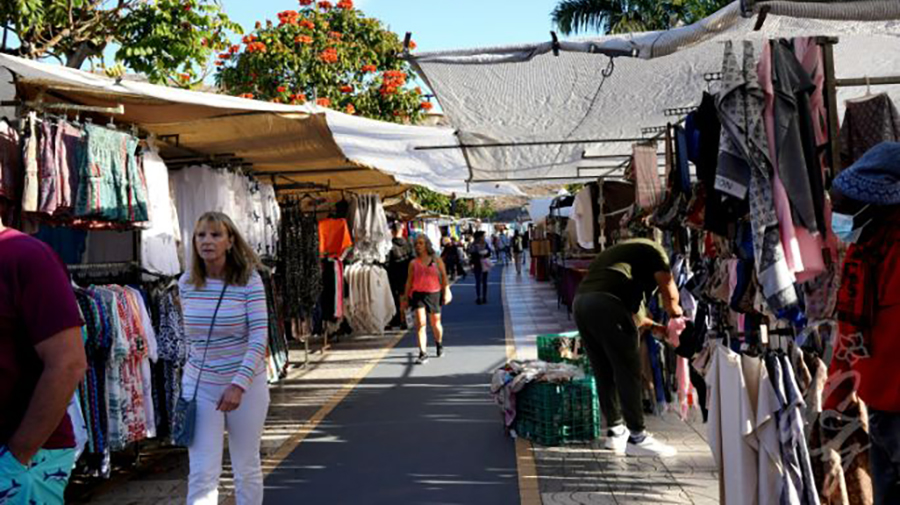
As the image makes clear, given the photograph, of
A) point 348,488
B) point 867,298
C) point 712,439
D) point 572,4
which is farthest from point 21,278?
point 572,4

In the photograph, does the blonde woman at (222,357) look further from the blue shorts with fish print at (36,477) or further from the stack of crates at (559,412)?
the stack of crates at (559,412)

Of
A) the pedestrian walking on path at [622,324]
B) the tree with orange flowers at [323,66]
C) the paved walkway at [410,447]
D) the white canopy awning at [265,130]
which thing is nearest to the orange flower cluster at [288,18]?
the tree with orange flowers at [323,66]

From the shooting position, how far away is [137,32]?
33.9 feet

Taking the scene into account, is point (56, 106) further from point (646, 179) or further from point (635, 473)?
point (646, 179)

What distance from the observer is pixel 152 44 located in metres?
10.2

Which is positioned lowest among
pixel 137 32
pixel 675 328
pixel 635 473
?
pixel 635 473

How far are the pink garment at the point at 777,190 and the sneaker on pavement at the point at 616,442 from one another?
10.1ft

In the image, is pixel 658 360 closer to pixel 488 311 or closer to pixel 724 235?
pixel 724 235

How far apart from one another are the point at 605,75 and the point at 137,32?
748cm

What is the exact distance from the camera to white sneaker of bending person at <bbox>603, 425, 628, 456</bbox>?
240 inches

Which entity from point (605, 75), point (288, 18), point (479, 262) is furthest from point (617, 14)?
point (605, 75)

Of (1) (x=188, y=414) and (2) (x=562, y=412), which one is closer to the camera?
(1) (x=188, y=414)

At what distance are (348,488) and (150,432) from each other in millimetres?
1548

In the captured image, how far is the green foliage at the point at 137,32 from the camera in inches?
396
